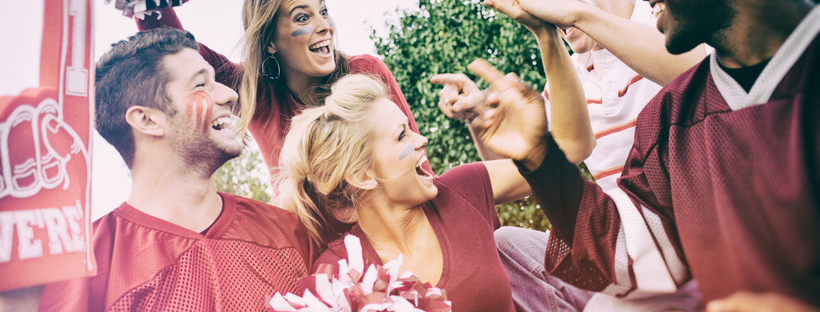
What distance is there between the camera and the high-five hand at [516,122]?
1.16m

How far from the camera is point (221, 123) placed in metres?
1.52

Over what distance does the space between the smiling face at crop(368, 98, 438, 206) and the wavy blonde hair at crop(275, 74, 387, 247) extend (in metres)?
0.03

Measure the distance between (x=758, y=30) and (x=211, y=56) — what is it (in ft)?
4.54

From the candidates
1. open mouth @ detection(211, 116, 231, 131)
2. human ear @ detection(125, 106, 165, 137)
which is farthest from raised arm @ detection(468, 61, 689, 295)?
human ear @ detection(125, 106, 165, 137)

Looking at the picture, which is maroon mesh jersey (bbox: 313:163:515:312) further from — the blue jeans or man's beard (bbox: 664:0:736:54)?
man's beard (bbox: 664:0:736:54)

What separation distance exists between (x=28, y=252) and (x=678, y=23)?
5.30ft

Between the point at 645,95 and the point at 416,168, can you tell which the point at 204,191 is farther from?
the point at 645,95

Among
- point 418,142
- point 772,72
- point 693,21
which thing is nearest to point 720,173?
point 772,72

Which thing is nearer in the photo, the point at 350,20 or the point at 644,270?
the point at 644,270

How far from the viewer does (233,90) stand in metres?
1.56

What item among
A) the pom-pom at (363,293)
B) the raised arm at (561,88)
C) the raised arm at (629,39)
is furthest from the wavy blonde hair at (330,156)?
the raised arm at (629,39)

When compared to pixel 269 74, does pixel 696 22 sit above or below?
above

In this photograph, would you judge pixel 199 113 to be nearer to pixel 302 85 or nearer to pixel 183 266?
pixel 302 85

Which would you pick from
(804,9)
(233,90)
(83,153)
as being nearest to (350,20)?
(233,90)
